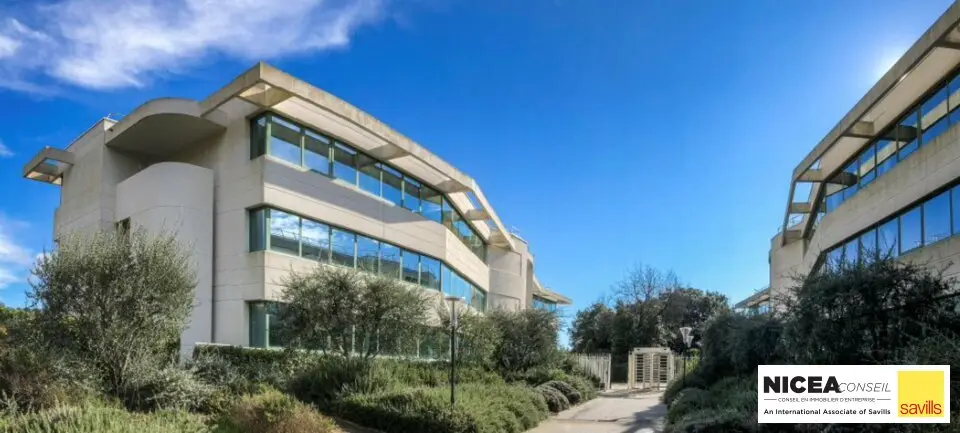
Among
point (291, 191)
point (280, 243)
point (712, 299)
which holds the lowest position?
point (712, 299)

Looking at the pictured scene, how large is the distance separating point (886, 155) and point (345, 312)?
16.6 meters

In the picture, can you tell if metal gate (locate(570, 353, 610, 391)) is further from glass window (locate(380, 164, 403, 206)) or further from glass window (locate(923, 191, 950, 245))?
glass window (locate(923, 191, 950, 245))

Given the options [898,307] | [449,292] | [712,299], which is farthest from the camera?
[712,299]

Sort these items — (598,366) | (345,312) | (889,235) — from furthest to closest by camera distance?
(598,366) < (889,235) < (345,312)

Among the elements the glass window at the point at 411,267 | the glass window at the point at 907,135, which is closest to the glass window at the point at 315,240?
the glass window at the point at 411,267

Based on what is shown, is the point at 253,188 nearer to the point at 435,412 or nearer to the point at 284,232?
the point at 284,232

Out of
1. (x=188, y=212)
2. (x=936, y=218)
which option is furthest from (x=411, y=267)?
(x=936, y=218)

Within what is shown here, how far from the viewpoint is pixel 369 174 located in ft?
83.6

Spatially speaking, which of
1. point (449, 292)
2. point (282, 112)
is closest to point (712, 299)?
point (449, 292)

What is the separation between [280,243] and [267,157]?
2.66 metres

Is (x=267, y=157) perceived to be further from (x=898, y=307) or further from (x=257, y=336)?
(x=898, y=307)

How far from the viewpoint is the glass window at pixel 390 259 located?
83.5ft

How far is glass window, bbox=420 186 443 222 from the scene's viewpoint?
2906 centimetres

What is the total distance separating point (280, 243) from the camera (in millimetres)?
21250
